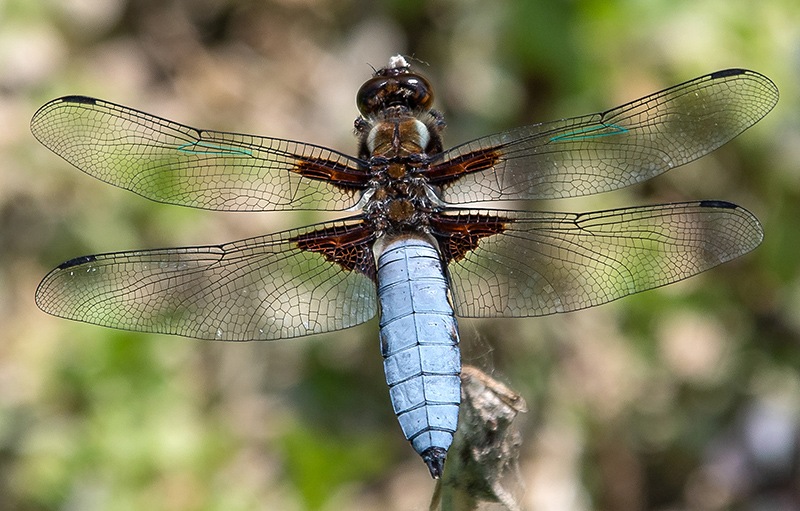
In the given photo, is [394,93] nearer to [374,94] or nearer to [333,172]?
[374,94]

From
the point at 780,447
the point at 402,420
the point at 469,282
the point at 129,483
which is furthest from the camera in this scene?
the point at 780,447

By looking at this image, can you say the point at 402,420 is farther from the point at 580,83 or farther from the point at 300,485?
the point at 580,83

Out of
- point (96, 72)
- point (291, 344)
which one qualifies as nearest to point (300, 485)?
point (291, 344)

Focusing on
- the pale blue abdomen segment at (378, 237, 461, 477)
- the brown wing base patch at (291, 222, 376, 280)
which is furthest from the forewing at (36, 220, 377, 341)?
the pale blue abdomen segment at (378, 237, 461, 477)

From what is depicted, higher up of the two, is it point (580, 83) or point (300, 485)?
point (580, 83)

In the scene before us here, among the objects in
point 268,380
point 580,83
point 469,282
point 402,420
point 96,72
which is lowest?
point 402,420

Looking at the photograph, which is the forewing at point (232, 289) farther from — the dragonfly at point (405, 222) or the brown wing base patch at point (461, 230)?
the brown wing base patch at point (461, 230)
